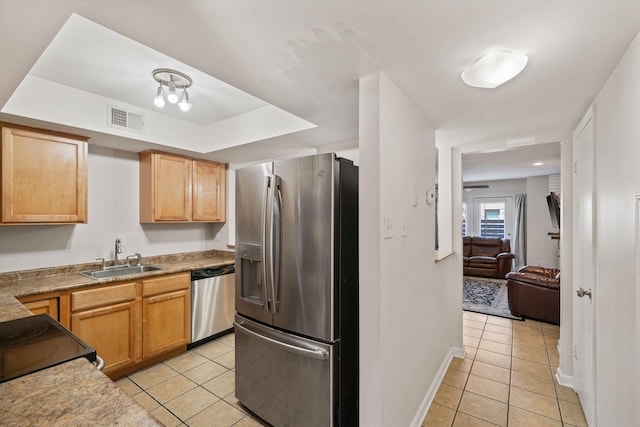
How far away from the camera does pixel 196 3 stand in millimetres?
1057

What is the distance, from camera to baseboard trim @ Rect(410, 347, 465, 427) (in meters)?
2.04

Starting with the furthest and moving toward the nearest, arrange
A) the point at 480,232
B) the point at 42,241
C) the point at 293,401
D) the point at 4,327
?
the point at 480,232 → the point at 42,241 → the point at 293,401 → the point at 4,327

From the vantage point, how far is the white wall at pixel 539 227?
650 cm

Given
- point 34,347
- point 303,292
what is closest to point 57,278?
point 34,347

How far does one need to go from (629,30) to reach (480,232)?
7.41m

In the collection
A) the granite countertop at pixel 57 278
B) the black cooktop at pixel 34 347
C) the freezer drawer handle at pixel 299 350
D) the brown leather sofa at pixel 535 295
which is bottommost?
the brown leather sofa at pixel 535 295

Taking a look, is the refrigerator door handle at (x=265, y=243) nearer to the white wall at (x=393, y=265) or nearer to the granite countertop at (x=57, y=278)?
the white wall at (x=393, y=265)

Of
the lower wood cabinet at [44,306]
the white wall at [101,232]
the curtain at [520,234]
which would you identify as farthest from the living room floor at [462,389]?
the curtain at [520,234]

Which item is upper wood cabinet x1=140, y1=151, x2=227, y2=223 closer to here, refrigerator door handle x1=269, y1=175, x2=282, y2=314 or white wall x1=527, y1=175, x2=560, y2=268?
refrigerator door handle x1=269, y1=175, x2=282, y2=314

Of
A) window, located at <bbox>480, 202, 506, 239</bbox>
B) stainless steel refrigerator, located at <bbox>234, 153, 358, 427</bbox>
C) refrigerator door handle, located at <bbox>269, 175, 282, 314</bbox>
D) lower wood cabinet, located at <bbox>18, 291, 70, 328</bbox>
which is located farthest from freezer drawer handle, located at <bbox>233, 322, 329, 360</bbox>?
window, located at <bbox>480, 202, 506, 239</bbox>

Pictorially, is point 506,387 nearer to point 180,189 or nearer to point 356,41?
point 356,41

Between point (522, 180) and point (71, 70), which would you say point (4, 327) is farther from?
point (522, 180)

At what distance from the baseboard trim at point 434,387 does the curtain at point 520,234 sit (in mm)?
5024

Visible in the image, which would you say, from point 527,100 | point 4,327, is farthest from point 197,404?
point 527,100
